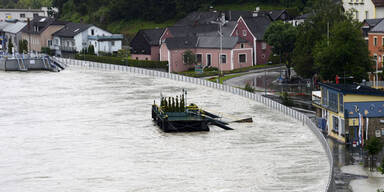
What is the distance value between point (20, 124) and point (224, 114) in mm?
20795

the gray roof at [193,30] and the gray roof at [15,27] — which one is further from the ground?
the gray roof at [15,27]

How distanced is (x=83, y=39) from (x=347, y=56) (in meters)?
79.2

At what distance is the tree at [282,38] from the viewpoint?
11000 cm

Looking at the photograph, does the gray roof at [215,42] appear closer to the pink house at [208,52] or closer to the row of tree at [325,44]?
the pink house at [208,52]

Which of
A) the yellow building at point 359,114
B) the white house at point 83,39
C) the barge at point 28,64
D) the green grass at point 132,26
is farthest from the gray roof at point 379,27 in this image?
the green grass at point 132,26

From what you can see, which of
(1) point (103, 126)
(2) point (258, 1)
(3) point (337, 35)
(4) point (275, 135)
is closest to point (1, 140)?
(1) point (103, 126)

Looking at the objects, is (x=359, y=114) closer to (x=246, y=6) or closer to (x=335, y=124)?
(x=335, y=124)

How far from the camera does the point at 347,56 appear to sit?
78.5 meters

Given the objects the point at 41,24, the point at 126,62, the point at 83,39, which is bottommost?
the point at 126,62

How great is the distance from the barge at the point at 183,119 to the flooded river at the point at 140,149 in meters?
0.92

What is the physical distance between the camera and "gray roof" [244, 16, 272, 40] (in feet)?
400

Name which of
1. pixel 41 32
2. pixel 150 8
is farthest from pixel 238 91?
pixel 41 32

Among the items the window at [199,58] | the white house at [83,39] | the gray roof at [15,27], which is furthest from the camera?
the gray roof at [15,27]

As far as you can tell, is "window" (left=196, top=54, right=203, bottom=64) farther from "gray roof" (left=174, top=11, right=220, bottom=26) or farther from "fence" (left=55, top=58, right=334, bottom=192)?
"gray roof" (left=174, top=11, right=220, bottom=26)
